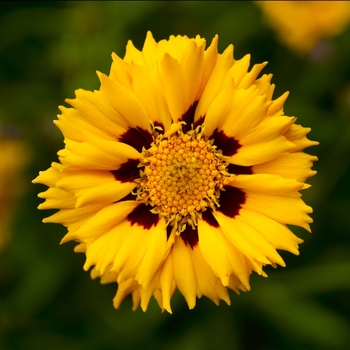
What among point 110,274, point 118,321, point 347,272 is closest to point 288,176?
point 110,274

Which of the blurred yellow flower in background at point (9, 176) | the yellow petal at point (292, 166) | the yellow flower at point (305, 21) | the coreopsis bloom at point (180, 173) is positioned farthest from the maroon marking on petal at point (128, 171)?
the yellow flower at point (305, 21)

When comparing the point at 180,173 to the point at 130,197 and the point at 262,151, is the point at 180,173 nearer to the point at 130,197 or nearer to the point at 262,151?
the point at 130,197

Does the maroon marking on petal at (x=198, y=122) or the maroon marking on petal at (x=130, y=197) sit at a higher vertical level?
the maroon marking on petal at (x=198, y=122)

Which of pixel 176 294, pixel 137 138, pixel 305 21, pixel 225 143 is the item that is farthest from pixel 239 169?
pixel 305 21

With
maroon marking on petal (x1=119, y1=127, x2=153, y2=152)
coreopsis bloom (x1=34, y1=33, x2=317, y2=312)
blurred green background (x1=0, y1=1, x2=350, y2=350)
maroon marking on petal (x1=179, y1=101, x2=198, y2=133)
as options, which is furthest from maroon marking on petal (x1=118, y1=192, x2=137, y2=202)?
blurred green background (x1=0, y1=1, x2=350, y2=350)

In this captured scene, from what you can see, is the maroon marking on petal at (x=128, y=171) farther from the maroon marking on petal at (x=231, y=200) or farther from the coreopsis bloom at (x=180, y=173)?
the maroon marking on petal at (x=231, y=200)

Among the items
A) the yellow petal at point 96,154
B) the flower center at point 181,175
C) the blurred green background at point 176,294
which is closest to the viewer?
the yellow petal at point 96,154

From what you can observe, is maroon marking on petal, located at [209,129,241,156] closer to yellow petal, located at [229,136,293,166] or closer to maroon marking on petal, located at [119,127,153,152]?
yellow petal, located at [229,136,293,166]
